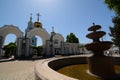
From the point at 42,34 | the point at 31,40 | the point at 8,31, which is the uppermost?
the point at 8,31

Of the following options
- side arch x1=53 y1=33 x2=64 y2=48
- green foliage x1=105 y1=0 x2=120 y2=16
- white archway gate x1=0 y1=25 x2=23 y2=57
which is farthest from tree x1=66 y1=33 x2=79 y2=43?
green foliage x1=105 y1=0 x2=120 y2=16

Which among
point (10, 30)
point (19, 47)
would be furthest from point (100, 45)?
point (10, 30)

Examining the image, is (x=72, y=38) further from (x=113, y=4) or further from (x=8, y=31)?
(x=113, y=4)

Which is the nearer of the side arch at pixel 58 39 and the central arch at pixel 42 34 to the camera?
the central arch at pixel 42 34

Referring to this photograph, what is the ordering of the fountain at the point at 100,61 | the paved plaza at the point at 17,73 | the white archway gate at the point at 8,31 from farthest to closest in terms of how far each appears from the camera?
1. the white archway gate at the point at 8,31
2. the paved plaza at the point at 17,73
3. the fountain at the point at 100,61

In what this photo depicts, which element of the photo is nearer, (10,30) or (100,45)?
(100,45)

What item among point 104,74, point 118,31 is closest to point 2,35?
point 118,31

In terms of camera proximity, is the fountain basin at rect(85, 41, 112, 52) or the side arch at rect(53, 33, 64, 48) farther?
the side arch at rect(53, 33, 64, 48)

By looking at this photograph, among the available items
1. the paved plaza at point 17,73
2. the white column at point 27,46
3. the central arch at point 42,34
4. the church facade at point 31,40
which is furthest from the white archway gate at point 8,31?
the paved plaza at point 17,73

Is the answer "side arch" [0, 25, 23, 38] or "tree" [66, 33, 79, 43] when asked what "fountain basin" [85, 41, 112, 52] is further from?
"tree" [66, 33, 79, 43]

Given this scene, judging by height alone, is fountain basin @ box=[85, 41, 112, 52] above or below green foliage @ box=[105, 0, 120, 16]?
below

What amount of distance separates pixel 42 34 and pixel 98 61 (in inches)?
990

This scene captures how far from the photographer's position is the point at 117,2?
10164 millimetres

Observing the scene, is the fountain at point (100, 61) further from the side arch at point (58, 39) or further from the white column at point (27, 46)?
the side arch at point (58, 39)
